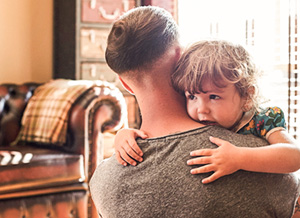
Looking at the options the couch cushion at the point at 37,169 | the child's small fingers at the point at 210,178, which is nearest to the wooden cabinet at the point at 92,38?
the couch cushion at the point at 37,169

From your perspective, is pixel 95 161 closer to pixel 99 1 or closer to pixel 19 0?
pixel 99 1

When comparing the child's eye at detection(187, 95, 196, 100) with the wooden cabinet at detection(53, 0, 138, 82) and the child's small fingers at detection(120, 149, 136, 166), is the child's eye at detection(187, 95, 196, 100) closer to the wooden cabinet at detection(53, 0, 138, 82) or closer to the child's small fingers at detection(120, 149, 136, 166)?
the child's small fingers at detection(120, 149, 136, 166)

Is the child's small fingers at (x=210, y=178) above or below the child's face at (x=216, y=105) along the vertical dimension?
below

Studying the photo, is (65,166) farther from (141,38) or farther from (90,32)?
(141,38)

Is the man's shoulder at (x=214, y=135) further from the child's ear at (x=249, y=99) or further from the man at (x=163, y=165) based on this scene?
the child's ear at (x=249, y=99)

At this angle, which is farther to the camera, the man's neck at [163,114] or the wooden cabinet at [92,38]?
the wooden cabinet at [92,38]

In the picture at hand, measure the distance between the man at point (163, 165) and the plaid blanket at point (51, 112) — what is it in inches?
61.0

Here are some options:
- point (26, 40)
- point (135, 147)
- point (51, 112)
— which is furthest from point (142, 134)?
point (26, 40)

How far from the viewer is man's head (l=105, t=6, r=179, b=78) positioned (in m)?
0.78

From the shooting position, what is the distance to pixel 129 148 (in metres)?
0.77

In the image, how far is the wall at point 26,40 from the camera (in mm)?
3487

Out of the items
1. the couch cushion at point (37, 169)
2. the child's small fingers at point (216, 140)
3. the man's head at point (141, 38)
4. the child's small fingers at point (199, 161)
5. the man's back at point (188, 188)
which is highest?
the man's head at point (141, 38)

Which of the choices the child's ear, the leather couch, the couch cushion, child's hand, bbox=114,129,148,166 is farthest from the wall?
the child's ear

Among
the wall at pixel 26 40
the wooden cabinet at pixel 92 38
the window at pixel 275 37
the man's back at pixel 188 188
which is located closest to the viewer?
the man's back at pixel 188 188
